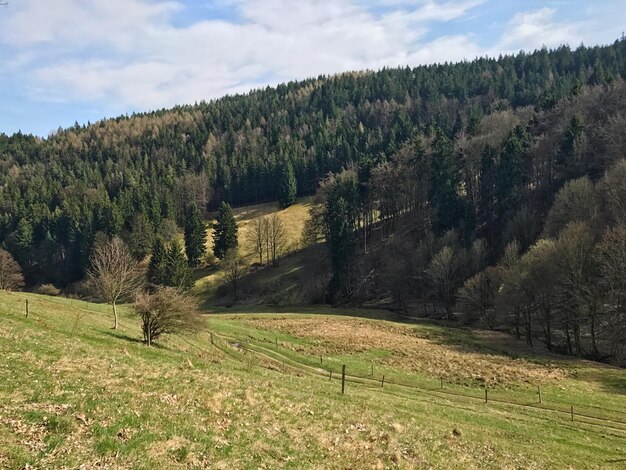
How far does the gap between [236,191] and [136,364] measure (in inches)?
6010

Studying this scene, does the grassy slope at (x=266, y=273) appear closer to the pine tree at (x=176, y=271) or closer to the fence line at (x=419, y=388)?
the pine tree at (x=176, y=271)

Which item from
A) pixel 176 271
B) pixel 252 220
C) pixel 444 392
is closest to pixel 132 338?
pixel 444 392

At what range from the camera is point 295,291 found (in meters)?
96.9

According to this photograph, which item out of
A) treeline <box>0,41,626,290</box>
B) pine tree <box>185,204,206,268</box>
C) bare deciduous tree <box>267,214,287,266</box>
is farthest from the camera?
pine tree <box>185,204,206,268</box>

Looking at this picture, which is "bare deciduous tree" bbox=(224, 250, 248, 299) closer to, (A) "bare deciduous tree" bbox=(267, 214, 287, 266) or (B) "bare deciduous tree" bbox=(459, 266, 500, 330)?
(A) "bare deciduous tree" bbox=(267, 214, 287, 266)

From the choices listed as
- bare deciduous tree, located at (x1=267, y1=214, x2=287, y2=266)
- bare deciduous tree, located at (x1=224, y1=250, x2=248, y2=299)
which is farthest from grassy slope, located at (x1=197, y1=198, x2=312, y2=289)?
bare deciduous tree, located at (x1=224, y1=250, x2=248, y2=299)

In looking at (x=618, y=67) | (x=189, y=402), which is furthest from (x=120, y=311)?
(x=618, y=67)

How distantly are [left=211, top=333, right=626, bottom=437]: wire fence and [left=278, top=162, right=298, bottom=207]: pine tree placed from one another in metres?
106

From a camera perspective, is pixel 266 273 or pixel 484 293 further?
pixel 266 273

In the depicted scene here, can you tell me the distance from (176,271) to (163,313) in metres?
62.0

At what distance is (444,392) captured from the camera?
35906mm

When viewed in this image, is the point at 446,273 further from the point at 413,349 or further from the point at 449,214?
the point at 413,349

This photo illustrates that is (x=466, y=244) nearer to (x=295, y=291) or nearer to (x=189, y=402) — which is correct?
(x=295, y=291)

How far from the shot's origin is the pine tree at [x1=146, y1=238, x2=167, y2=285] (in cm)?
9281
